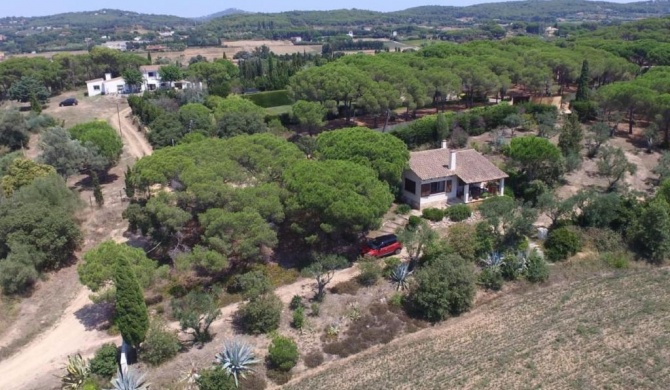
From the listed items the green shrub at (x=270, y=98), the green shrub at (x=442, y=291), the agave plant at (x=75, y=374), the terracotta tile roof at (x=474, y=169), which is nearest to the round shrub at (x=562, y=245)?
the terracotta tile roof at (x=474, y=169)

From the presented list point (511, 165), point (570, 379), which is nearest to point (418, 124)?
point (511, 165)

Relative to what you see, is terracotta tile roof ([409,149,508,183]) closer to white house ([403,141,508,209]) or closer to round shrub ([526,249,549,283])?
white house ([403,141,508,209])

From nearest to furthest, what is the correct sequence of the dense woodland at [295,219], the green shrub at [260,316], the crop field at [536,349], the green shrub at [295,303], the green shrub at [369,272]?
the crop field at [536,349] < the green shrub at [260,316] < the dense woodland at [295,219] < the green shrub at [295,303] < the green shrub at [369,272]

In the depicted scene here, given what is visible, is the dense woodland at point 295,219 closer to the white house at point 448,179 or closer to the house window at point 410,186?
the house window at point 410,186

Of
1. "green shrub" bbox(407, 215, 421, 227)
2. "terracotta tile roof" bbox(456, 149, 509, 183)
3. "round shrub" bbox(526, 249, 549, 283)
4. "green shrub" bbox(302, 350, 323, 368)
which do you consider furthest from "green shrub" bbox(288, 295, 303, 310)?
"terracotta tile roof" bbox(456, 149, 509, 183)

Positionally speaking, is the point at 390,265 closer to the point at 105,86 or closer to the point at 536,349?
the point at 536,349

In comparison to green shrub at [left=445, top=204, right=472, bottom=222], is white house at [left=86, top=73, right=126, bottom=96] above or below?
above

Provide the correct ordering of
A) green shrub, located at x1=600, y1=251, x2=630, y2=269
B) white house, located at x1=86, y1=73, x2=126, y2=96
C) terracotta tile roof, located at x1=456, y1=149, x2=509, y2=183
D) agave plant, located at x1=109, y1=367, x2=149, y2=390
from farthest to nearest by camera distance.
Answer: white house, located at x1=86, y1=73, x2=126, y2=96 → terracotta tile roof, located at x1=456, y1=149, x2=509, y2=183 → green shrub, located at x1=600, y1=251, x2=630, y2=269 → agave plant, located at x1=109, y1=367, x2=149, y2=390
